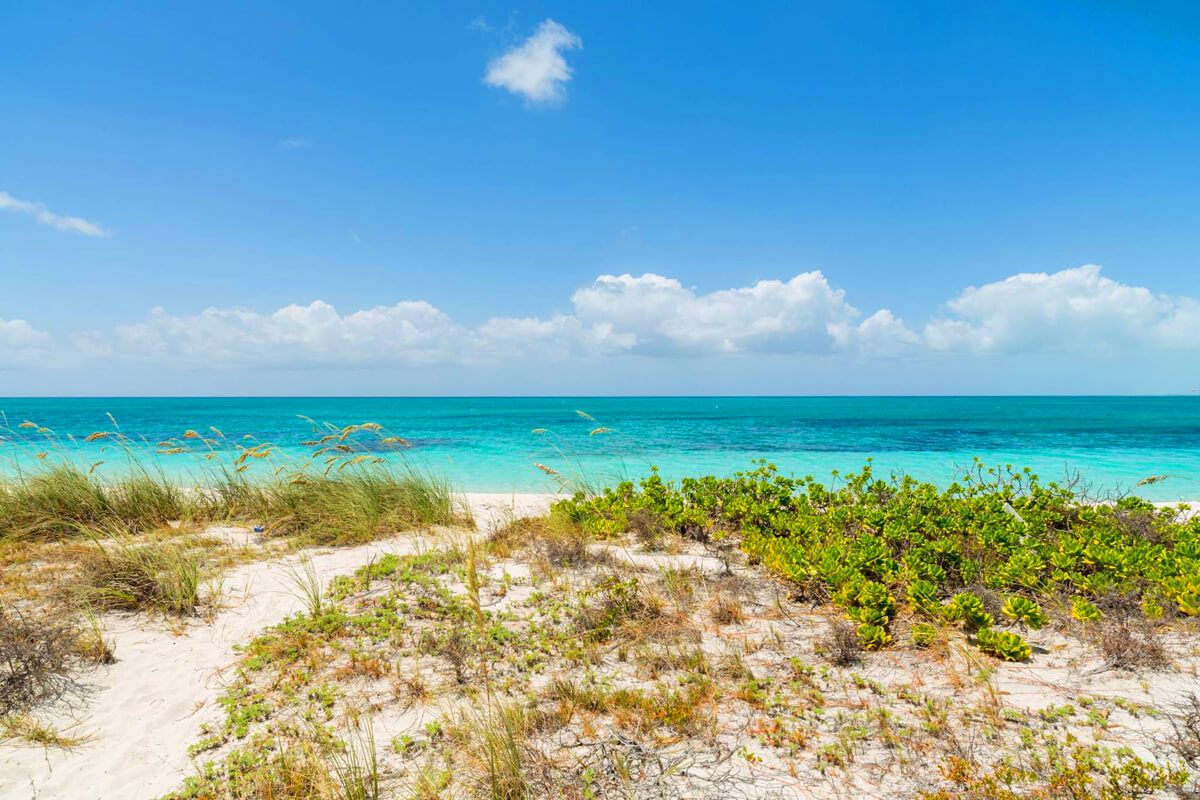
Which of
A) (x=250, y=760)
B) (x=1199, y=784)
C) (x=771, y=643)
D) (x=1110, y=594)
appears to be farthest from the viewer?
(x=1110, y=594)

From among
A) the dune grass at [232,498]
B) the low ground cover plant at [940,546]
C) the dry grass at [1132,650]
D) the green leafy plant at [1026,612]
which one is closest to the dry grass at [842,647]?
the low ground cover plant at [940,546]

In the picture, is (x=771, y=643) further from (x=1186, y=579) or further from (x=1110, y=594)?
(x=1186, y=579)

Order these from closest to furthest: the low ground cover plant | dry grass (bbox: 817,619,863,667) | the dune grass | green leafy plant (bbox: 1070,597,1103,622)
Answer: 1. dry grass (bbox: 817,619,863,667)
2. green leafy plant (bbox: 1070,597,1103,622)
3. the low ground cover plant
4. the dune grass

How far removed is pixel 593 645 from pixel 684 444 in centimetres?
2732

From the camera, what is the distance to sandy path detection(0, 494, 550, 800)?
318 cm

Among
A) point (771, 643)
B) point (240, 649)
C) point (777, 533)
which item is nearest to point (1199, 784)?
point (771, 643)

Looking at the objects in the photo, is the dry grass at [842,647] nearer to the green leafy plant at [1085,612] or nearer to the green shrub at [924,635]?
the green shrub at [924,635]

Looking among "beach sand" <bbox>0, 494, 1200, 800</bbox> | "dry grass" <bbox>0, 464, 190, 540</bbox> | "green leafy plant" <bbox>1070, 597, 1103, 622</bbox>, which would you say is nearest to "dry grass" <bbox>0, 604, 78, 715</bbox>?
"beach sand" <bbox>0, 494, 1200, 800</bbox>

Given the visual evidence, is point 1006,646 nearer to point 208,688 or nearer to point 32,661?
point 208,688

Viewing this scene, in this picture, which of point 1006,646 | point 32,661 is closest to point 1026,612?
point 1006,646

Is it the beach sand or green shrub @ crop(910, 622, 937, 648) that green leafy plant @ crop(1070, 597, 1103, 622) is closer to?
the beach sand

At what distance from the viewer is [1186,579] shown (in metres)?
4.76

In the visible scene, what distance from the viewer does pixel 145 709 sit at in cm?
390

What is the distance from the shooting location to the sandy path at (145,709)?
3184 millimetres
